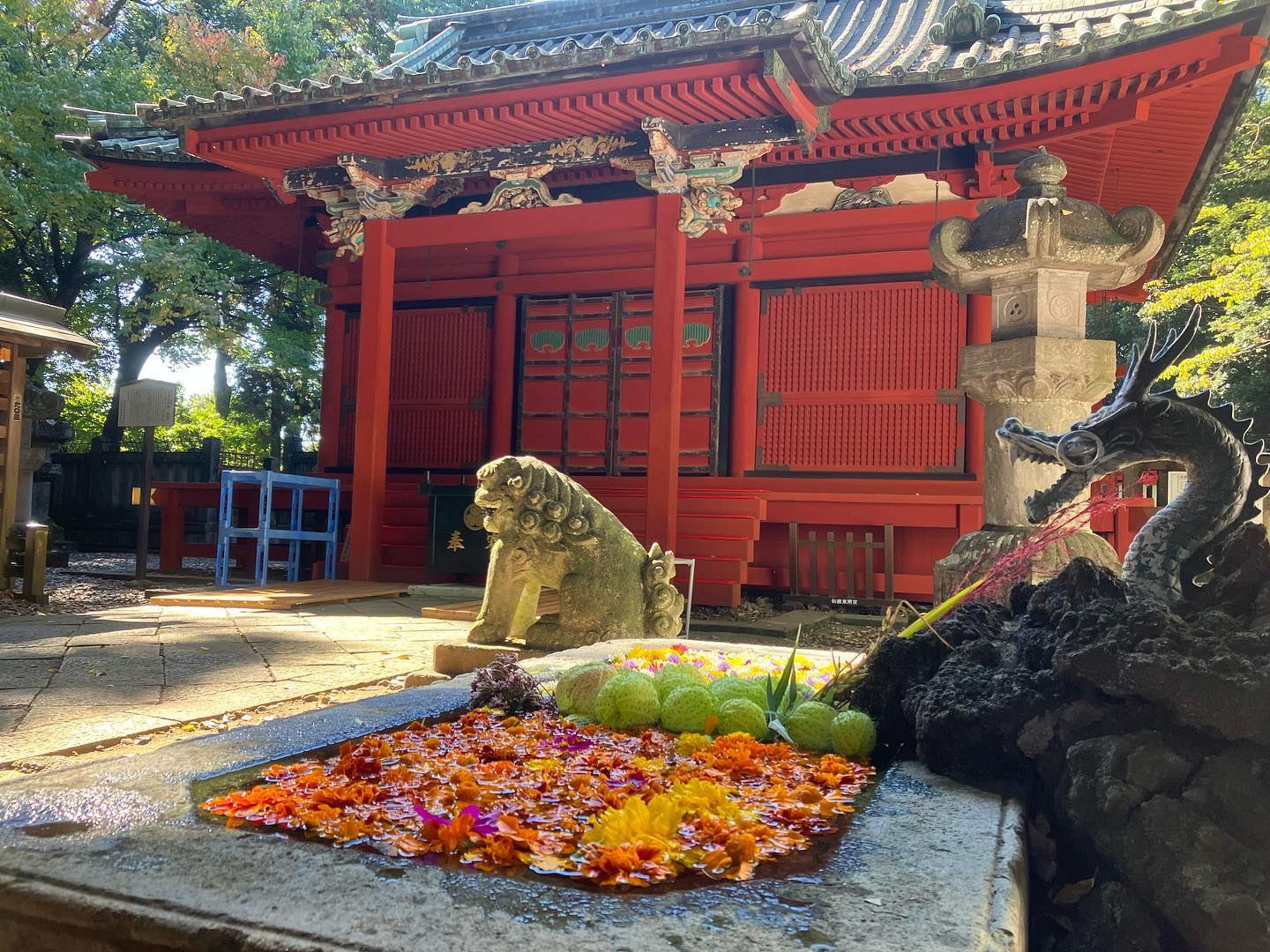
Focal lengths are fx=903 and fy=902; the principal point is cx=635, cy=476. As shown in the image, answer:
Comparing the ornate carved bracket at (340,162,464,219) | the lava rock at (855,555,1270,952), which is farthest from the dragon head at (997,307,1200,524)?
the ornate carved bracket at (340,162,464,219)

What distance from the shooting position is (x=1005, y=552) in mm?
4562

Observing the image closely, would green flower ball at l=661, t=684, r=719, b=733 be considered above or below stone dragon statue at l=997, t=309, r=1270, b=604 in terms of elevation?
below

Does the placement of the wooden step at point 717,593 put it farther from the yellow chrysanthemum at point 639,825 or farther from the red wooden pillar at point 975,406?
the yellow chrysanthemum at point 639,825

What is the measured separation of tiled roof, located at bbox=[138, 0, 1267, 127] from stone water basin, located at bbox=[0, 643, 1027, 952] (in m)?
6.11

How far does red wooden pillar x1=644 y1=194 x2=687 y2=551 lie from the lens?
7812mm

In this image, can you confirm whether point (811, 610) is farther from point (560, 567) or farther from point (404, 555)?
point (560, 567)

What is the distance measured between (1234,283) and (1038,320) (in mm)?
9697

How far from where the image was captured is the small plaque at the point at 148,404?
899cm

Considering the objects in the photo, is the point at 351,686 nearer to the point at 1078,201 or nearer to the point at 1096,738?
the point at 1096,738

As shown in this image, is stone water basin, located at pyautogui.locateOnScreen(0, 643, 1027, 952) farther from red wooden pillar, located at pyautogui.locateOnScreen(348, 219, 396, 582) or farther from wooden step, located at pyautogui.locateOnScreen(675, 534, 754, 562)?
red wooden pillar, located at pyautogui.locateOnScreen(348, 219, 396, 582)

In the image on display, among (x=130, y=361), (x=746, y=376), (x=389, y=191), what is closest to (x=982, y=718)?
(x=746, y=376)

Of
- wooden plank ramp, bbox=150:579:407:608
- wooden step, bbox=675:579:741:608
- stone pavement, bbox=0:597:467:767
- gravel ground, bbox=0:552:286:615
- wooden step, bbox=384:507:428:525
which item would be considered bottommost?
gravel ground, bbox=0:552:286:615

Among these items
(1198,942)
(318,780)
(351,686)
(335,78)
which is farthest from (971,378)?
(335,78)

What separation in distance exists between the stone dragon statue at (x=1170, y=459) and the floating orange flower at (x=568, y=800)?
3.15ft
